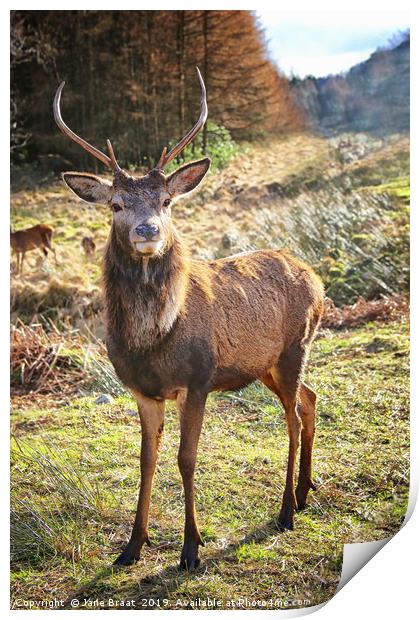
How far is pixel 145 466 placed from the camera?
5051 mm

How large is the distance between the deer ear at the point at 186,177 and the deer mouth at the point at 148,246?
472 mm

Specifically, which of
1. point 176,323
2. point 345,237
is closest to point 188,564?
point 176,323

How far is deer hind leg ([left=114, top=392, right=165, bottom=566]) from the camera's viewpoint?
502 centimetres

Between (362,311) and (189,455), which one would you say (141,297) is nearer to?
(189,455)

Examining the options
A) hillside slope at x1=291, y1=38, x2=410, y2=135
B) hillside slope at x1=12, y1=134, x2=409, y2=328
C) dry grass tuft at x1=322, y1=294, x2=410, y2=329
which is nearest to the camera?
hillside slope at x1=291, y1=38, x2=410, y2=135

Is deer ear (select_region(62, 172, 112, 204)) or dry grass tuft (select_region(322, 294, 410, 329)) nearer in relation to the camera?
deer ear (select_region(62, 172, 112, 204))

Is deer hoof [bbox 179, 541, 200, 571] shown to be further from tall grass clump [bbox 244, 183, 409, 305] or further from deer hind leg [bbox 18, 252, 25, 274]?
deer hind leg [bbox 18, 252, 25, 274]

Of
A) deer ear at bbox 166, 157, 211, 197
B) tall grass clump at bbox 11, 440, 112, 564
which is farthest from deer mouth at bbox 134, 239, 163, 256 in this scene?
tall grass clump at bbox 11, 440, 112, 564

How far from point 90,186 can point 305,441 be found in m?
2.19

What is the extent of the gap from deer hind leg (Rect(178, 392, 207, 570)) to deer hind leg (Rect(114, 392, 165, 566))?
0.23 m

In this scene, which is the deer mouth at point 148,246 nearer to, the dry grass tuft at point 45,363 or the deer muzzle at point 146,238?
the deer muzzle at point 146,238

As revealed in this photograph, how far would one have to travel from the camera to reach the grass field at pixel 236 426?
5102mm

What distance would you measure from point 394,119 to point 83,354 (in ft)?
10.7

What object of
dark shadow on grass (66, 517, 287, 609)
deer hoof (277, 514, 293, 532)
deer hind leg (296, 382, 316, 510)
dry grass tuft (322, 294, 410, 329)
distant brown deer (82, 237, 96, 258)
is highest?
distant brown deer (82, 237, 96, 258)
